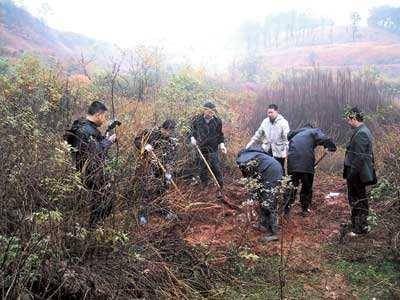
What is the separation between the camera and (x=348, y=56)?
46.5 meters

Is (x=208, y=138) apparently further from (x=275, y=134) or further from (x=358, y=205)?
(x=358, y=205)

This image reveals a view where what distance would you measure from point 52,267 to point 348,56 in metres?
47.3

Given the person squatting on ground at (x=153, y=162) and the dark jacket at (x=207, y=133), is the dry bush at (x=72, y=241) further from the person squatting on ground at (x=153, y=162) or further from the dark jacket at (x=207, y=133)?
the dark jacket at (x=207, y=133)

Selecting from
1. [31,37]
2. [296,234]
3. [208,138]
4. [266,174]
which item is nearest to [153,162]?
[266,174]

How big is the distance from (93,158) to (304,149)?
3.18 metres

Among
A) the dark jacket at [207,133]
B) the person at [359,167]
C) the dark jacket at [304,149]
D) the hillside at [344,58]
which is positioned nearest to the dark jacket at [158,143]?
the dark jacket at [207,133]

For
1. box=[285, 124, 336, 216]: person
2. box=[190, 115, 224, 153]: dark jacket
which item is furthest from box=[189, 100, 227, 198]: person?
box=[285, 124, 336, 216]: person

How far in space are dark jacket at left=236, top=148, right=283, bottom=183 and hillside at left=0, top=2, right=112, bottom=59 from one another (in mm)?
30761

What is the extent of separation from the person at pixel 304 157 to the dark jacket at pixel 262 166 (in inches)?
28.7

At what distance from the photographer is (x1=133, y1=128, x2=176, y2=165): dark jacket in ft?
16.8

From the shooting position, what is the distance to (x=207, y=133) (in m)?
7.25

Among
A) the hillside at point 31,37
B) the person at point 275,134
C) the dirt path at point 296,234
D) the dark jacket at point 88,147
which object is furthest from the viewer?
the hillside at point 31,37

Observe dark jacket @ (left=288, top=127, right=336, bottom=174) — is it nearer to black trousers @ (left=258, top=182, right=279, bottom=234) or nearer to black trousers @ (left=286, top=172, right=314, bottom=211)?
black trousers @ (left=286, top=172, right=314, bottom=211)

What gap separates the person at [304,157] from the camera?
620 centimetres
